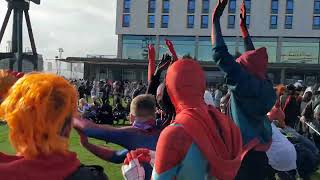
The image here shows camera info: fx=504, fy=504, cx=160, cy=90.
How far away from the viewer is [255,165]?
404cm

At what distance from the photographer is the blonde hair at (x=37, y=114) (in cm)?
214

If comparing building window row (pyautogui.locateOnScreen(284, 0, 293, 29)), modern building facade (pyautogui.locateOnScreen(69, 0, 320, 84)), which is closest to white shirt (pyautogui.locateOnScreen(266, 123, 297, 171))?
modern building facade (pyautogui.locateOnScreen(69, 0, 320, 84))

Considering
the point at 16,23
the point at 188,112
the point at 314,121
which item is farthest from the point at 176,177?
the point at 16,23

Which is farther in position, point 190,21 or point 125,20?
point 125,20

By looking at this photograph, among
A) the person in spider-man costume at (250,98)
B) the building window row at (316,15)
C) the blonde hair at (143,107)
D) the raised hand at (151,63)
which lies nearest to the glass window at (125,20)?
the building window row at (316,15)

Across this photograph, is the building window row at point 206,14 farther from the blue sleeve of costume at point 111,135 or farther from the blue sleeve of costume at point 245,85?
the blue sleeve of costume at point 111,135

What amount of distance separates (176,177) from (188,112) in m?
0.35

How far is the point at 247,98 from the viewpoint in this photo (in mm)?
3891

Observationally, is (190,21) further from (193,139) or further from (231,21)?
(193,139)

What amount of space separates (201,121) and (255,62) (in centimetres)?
147

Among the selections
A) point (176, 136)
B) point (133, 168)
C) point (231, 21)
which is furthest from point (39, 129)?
A: point (231, 21)

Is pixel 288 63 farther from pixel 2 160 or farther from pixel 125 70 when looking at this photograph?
pixel 2 160

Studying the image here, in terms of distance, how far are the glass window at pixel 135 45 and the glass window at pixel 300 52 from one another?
1600cm

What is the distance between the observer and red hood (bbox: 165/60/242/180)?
2621 mm
